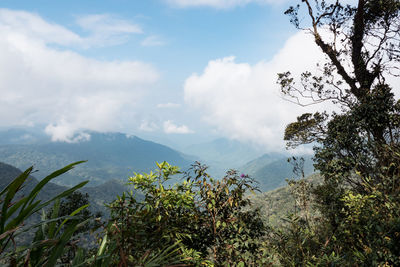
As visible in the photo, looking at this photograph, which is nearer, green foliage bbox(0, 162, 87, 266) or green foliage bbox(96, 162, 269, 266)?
green foliage bbox(0, 162, 87, 266)

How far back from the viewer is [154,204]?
11.0 ft

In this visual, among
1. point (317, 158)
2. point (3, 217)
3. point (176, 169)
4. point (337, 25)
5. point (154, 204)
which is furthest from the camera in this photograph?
point (337, 25)

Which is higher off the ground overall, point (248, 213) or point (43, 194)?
point (248, 213)

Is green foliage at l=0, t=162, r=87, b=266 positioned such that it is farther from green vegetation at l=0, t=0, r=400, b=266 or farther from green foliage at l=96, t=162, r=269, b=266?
green foliage at l=96, t=162, r=269, b=266

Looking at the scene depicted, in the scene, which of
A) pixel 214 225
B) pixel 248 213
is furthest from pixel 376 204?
pixel 214 225

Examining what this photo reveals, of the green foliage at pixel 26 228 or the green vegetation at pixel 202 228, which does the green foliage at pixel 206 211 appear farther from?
the green foliage at pixel 26 228

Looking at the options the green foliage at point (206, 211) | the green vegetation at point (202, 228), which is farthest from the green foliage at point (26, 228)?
the green foliage at point (206, 211)

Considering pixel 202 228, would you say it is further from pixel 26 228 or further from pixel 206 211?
pixel 26 228

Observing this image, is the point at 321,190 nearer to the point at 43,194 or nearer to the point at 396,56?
the point at 396,56

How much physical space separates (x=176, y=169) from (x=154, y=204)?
2.08 feet

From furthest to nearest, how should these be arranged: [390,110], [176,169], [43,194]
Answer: [43,194]
[390,110]
[176,169]

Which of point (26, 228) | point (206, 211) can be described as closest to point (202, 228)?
point (206, 211)

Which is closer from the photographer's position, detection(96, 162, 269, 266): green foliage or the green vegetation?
the green vegetation

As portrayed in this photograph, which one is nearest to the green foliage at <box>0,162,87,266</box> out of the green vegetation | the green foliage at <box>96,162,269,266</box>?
the green vegetation
